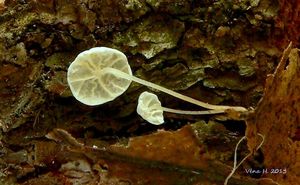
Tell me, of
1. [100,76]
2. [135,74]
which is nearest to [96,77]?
[100,76]

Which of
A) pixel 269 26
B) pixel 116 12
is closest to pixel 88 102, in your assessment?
pixel 116 12

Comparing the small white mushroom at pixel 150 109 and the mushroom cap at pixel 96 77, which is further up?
the mushroom cap at pixel 96 77

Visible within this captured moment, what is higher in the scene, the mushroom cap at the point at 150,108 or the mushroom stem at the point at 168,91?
the mushroom stem at the point at 168,91

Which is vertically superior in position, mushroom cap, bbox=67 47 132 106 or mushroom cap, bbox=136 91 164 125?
mushroom cap, bbox=67 47 132 106

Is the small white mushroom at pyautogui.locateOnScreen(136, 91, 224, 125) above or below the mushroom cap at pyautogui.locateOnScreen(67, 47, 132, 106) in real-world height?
below

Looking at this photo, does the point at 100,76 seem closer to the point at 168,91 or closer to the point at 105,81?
the point at 105,81
